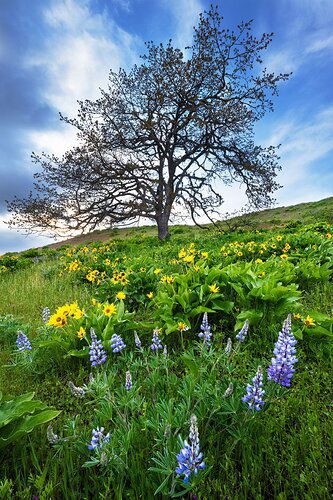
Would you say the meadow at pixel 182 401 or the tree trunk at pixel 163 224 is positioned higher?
the tree trunk at pixel 163 224

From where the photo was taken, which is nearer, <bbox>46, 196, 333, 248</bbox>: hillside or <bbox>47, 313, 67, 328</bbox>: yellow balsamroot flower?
<bbox>47, 313, 67, 328</bbox>: yellow balsamroot flower

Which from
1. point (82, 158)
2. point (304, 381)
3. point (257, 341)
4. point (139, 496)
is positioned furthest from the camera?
point (82, 158)

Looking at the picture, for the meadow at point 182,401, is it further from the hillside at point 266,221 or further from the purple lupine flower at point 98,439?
the hillside at point 266,221

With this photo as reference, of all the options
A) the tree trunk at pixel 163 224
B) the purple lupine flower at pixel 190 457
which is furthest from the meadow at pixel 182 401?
the tree trunk at pixel 163 224

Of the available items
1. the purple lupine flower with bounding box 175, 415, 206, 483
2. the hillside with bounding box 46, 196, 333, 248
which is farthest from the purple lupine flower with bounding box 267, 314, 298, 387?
the hillside with bounding box 46, 196, 333, 248

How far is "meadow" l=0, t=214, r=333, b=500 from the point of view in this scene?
1.49m

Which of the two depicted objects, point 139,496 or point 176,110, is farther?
point 176,110

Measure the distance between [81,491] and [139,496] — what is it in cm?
37

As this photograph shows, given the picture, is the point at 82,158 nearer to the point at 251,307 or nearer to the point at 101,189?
the point at 101,189

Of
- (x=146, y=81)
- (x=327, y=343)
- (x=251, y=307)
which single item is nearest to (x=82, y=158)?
(x=146, y=81)

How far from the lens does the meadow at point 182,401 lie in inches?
58.5

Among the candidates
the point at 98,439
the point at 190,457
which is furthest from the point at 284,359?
the point at 98,439

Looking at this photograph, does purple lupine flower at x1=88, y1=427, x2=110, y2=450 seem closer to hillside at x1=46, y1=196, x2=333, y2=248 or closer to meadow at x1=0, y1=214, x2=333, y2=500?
meadow at x1=0, y1=214, x2=333, y2=500

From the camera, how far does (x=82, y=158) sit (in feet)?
42.0
